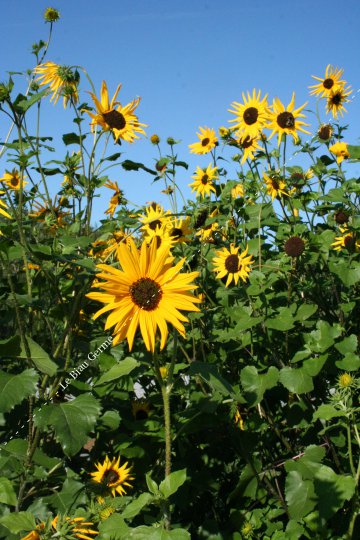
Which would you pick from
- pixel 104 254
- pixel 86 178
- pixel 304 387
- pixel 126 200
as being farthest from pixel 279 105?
pixel 304 387

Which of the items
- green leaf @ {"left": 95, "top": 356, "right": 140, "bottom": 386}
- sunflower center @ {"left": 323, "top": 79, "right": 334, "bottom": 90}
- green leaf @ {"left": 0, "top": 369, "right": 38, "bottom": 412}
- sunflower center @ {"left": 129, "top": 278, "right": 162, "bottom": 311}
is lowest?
green leaf @ {"left": 0, "top": 369, "right": 38, "bottom": 412}

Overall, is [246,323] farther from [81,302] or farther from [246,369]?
[81,302]

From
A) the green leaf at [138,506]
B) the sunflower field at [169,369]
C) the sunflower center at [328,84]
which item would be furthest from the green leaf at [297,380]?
the sunflower center at [328,84]

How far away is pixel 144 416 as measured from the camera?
2.89 meters

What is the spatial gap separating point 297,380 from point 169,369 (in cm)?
80

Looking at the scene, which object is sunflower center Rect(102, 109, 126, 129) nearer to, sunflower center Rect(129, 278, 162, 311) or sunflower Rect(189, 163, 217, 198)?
sunflower center Rect(129, 278, 162, 311)

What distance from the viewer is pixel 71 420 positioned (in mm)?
1888

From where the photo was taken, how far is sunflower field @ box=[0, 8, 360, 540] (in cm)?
187

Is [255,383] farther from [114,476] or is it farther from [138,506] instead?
[138,506]

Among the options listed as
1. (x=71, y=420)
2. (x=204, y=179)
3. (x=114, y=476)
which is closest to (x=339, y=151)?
(x=204, y=179)

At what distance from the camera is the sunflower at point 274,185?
3.50 meters

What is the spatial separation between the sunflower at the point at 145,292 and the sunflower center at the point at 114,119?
1.06 metres

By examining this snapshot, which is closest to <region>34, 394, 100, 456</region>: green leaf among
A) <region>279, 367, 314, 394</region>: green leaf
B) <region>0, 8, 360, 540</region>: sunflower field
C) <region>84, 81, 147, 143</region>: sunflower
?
<region>0, 8, 360, 540</region>: sunflower field

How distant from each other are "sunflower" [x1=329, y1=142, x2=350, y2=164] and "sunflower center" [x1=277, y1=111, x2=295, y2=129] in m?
0.34
